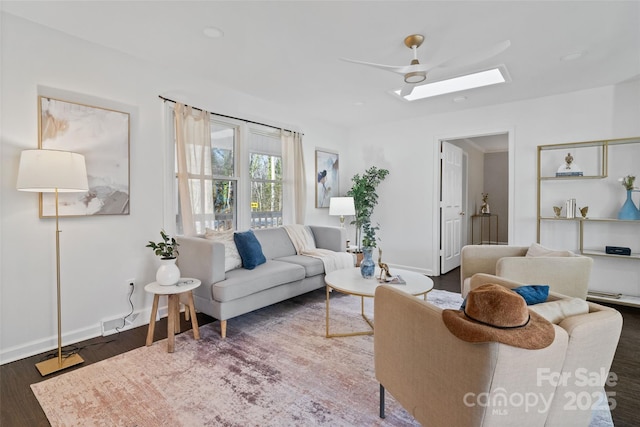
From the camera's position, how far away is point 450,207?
17.1ft

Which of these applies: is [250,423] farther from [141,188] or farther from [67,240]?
[141,188]

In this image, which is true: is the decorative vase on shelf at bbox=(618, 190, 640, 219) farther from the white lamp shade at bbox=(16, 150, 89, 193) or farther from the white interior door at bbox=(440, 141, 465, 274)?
the white lamp shade at bbox=(16, 150, 89, 193)

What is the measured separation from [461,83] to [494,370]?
12.2 feet

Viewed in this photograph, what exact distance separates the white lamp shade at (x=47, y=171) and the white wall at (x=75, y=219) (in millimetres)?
355

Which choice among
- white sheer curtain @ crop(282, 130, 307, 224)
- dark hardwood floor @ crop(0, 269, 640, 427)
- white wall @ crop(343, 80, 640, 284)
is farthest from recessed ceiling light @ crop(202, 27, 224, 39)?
white wall @ crop(343, 80, 640, 284)

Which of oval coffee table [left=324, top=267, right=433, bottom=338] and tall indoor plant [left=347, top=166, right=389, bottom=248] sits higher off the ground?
tall indoor plant [left=347, top=166, right=389, bottom=248]

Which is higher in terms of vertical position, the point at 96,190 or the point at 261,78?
the point at 261,78

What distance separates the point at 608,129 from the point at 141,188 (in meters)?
5.24

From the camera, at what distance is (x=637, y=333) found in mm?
Result: 2789

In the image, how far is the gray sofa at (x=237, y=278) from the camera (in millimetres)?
2707

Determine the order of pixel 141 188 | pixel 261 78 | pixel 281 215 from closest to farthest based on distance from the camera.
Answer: pixel 141 188 → pixel 261 78 → pixel 281 215

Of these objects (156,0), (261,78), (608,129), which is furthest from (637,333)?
(156,0)

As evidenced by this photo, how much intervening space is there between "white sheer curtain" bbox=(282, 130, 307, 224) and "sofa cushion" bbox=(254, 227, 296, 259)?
1.79 ft

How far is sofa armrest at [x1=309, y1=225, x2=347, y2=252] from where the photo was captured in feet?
13.9
